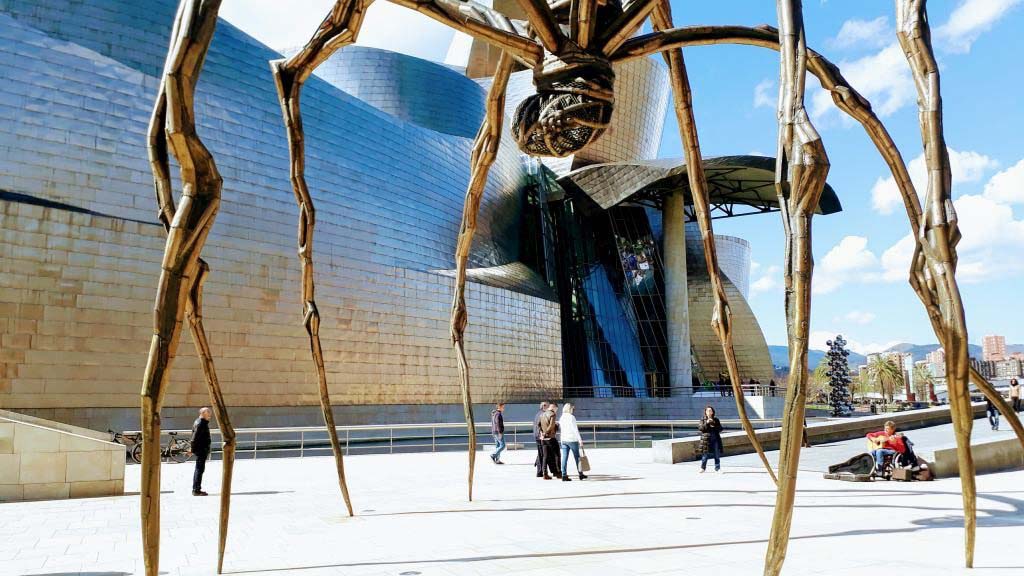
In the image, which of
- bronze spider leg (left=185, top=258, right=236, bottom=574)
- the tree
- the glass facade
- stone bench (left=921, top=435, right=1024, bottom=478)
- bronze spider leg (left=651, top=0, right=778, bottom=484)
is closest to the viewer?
bronze spider leg (left=185, top=258, right=236, bottom=574)

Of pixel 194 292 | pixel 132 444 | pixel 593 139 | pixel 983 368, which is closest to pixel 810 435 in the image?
pixel 593 139

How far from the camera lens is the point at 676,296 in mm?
37375

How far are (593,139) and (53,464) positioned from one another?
9324mm

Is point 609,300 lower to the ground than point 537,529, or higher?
higher

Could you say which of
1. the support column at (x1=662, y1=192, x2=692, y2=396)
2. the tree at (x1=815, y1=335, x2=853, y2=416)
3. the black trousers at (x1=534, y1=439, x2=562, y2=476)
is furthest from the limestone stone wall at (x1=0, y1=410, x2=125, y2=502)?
the tree at (x1=815, y1=335, x2=853, y2=416)

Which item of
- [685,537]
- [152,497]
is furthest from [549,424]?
[152,497]

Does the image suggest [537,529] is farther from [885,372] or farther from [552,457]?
[885,372]

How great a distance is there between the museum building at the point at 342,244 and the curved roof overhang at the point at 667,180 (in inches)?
5.5

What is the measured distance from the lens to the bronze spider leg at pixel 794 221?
2623 mm

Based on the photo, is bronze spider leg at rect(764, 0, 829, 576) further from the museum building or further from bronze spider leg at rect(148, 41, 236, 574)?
the museum building

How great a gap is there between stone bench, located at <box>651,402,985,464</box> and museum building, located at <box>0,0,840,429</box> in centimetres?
916

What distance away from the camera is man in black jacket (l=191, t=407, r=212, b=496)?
10070 mm

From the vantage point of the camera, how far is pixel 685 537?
5898mm

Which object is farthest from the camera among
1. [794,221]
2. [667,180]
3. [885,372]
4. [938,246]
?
[885,372]
